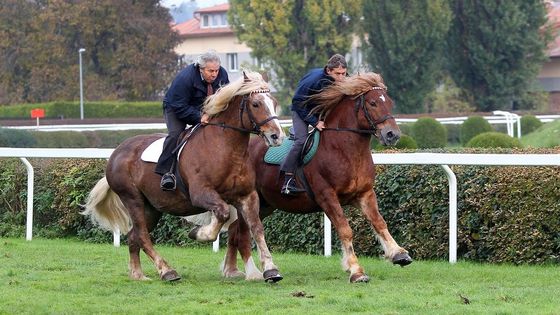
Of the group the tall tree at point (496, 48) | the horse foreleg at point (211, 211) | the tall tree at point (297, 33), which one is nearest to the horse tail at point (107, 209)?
the horse foreleg at point (211, 211)

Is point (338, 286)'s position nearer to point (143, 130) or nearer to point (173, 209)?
point (173, 209)

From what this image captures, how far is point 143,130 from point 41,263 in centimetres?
2817

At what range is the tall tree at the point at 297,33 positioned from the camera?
58.7 metres

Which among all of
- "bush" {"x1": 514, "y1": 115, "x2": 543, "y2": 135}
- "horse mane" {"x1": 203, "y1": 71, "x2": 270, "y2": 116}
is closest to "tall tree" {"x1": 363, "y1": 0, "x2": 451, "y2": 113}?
"bush" {"x1": 514, "y1": 115, "x2": 543, "y2": 135}

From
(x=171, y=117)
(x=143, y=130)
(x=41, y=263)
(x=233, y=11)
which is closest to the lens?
(x=171, y=117)

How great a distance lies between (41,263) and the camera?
11.2 m

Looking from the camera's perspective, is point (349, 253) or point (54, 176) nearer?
point (349, 253)

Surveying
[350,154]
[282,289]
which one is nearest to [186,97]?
[350,154]

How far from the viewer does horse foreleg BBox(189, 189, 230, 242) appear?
937cm

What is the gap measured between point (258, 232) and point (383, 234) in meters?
1.04

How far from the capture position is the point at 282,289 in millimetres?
9094

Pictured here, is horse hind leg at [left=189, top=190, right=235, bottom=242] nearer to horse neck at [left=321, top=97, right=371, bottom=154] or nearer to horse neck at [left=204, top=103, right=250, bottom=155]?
horse neck at [left=204, top=103, right=250, bottom=155]

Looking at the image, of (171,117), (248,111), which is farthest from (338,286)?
(171,117)

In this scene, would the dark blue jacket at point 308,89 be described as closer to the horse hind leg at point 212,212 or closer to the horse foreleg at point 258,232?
the horse foreleg at point 258,232
